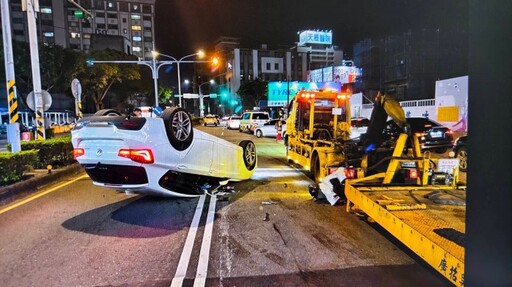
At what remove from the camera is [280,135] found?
23.0 meters

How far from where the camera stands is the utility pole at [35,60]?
12.8 metres

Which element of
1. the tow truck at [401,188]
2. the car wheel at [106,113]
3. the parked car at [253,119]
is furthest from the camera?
the parked car at [253,119]

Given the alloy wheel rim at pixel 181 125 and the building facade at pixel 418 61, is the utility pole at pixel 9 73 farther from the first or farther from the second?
the building facade at pixel 418 61

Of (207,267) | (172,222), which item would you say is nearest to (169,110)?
(172,222)

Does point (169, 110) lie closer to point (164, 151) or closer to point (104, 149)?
point (164, 151)

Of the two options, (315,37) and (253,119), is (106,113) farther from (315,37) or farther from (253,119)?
(315,37)

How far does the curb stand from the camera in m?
8.06

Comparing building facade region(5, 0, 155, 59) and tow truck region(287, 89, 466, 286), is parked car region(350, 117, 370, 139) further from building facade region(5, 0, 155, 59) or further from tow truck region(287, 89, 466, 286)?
building facade region(5, 0, 155, 59)

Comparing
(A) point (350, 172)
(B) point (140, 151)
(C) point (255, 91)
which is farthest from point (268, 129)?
(C) point (255, 91)

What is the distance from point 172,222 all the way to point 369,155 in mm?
3814

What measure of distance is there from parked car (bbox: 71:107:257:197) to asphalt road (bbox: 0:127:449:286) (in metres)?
0.63

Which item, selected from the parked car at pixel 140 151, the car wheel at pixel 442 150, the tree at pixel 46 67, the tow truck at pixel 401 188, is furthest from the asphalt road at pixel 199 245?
the tree at pixel 46 67

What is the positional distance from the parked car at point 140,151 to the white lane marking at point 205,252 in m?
1.02

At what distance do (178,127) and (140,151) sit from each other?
0.93 meters
